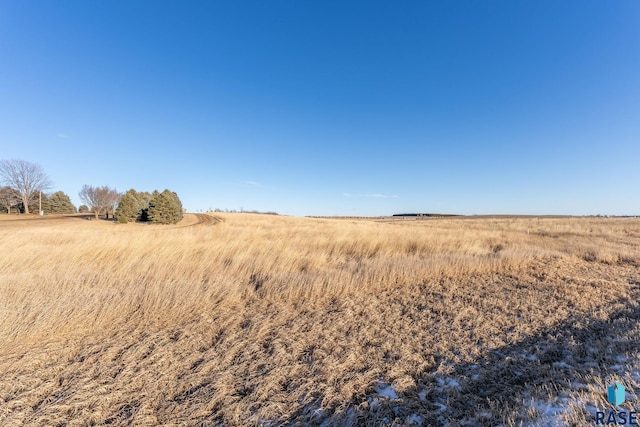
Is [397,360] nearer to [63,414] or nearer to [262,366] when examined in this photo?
[262,366]

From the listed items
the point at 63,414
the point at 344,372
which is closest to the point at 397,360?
the point at 344,372

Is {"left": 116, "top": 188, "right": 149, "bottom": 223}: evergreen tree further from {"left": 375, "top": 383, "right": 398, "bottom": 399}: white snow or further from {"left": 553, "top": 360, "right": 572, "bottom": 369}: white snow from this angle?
{"left": 553, "top": 360, "right": 572, "bottom": 369}: white snow

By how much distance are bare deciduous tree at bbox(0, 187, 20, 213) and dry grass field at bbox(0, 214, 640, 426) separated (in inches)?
2516

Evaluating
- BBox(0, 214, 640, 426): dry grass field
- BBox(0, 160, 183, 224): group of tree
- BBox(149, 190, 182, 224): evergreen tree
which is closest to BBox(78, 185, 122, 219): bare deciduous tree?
BBox(0, 160, 183, 224): group of tree

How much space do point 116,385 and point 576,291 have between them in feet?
28.3

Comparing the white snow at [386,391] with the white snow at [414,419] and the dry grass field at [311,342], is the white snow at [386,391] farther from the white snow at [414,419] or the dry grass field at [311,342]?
the white snow at [414,419]

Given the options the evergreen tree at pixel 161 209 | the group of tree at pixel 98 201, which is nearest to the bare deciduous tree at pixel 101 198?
the group of tree at pixel 98 201

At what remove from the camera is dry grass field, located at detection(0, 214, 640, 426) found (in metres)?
2.72

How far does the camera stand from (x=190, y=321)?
16.4 ft

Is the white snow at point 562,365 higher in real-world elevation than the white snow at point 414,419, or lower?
higher

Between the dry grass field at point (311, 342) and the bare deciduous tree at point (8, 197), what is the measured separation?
6390 centimetres

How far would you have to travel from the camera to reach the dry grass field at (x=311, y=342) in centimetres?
272

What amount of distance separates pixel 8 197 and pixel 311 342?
2921 inches

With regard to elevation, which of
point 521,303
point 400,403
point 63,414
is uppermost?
point 521,303
